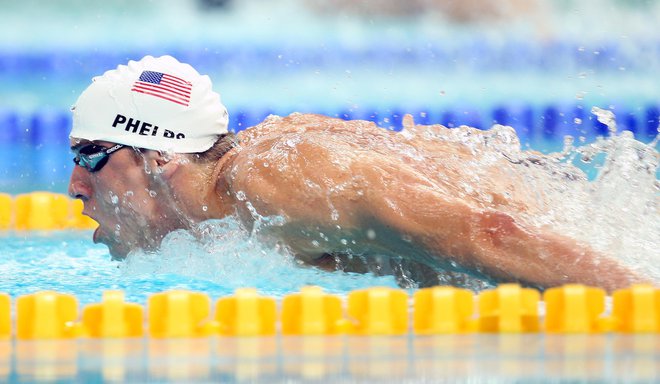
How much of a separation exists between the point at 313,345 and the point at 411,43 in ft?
20.2

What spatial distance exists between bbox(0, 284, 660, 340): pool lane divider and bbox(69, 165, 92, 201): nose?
709mm

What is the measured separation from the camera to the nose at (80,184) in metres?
2.88

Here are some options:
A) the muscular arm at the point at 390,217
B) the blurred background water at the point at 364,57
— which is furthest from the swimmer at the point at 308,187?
the blurred background water at the point at 364,57

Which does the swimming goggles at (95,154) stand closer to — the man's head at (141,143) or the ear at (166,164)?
the man's head at (141,143)

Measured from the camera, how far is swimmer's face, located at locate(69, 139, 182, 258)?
2.83 m

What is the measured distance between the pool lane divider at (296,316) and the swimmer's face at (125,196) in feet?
2.13

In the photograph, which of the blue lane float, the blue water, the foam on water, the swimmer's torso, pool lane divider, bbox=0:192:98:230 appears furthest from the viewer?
the blue lane float

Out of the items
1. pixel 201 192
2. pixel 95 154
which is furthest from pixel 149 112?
pixel 201 192

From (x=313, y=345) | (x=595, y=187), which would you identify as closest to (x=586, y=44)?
(x=595, y=187)

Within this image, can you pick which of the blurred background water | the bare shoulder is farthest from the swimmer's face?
the blurred background water

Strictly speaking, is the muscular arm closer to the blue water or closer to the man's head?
the blue water

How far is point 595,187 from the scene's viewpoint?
3.12 metres

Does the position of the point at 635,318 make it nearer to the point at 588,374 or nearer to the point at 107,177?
the point at 588,374

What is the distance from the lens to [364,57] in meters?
7.74
